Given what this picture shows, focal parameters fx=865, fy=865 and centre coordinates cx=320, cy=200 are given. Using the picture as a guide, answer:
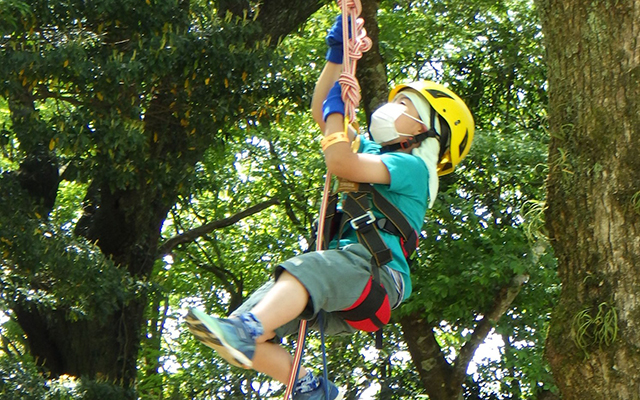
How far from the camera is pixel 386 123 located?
342 cm

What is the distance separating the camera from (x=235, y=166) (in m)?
11.9

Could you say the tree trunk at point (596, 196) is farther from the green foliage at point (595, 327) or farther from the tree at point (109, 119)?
the tree at point (109, 119)

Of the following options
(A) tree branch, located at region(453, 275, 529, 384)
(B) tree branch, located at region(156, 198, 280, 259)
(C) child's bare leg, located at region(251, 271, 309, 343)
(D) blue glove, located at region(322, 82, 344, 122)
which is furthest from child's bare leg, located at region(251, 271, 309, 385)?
(B) tree branch, located at region(156, 198, 280, 259)

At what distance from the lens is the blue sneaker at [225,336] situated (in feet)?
8.69

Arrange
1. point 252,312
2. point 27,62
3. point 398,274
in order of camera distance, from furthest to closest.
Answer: point 27,62, point 398,274, point 252,312

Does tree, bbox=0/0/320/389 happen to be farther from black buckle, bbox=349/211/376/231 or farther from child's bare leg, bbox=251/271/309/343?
child's bare leg, bbox=251/271/309/343

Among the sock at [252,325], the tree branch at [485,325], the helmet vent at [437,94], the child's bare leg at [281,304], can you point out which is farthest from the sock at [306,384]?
the tree branch at [485,325]

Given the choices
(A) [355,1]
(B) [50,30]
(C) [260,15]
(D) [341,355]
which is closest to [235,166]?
(D) [341,355]

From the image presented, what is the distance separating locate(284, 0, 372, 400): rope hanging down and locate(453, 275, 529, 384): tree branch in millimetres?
4333

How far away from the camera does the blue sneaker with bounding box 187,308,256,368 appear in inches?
104

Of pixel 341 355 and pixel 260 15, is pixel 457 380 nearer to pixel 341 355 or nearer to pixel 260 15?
pixel 341 355

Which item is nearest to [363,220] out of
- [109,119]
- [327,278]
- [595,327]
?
[327,278]

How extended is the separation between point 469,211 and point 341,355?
2894mm

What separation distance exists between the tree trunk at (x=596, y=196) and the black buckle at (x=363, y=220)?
733 millimetres
